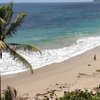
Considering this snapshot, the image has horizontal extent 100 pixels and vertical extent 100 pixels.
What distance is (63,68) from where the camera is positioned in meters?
29.5

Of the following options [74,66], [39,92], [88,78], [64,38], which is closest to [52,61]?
[74,66]

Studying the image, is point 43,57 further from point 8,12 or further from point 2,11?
point 2,11

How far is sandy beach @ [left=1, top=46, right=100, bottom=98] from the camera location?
23594 mm

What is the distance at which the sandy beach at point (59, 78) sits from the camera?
77.4 feet

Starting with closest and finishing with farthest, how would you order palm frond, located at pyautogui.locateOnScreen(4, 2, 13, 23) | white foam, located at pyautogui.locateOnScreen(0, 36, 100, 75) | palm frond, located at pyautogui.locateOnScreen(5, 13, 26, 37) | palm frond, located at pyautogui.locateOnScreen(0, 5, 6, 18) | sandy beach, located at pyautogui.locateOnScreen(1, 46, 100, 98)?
palm frond, located at pyautogui.locateOnScreen(0, 5, 6, 18) → palm frond, located at pyautogui.locateOnScreen(4, 2, 13, 23) → palm frond, located at pyautogui.locateOnScreen(5, 13, 26, 37) → sandy beach, located at pyautogui.locateOnScreen(1, 46, 100, 98) → white foam, located at pyautogui.locateOnScreen(0, 36, 100, 75)

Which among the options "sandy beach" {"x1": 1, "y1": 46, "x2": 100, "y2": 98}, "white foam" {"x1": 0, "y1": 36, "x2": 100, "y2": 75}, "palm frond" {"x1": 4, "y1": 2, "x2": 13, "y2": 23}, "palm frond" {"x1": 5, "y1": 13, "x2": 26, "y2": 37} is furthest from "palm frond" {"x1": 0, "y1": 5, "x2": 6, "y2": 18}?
"white foam" {"x1": 0, "y1": 36, "x2": 100, "y2": 75}

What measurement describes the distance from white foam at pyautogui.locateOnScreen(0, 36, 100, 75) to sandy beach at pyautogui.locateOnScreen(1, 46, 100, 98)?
4.07ft

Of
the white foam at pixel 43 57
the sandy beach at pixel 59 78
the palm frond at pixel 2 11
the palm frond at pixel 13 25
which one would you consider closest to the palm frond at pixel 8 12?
the palm frond at pixel 2 11

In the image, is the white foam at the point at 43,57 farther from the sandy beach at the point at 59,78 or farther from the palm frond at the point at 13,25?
the palm frond at the point at 13,25

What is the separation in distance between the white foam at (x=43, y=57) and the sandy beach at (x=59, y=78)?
1.24m

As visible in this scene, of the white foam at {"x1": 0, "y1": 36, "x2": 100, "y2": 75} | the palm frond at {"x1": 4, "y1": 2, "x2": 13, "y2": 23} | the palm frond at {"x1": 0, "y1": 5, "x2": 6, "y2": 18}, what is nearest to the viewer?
the palm frond at {"x1": 0, "y1": 5, "x2": 6, "y2": 18}

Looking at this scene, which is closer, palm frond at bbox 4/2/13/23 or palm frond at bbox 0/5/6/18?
palm frond at bbox 0/5/6/18

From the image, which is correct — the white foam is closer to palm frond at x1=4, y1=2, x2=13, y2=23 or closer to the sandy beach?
the sandy beach

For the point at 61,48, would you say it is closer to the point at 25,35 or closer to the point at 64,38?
the point at 64,38
